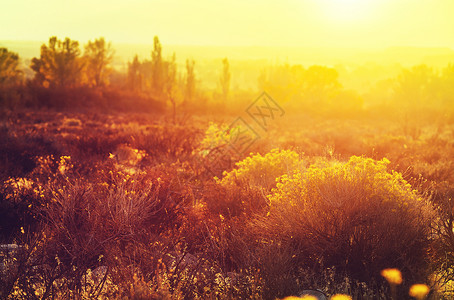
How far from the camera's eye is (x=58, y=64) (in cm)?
4397

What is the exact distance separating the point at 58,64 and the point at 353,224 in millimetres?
46420

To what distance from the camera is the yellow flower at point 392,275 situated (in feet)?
11.3

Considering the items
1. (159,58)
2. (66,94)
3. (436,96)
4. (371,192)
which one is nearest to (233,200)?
(371,192)

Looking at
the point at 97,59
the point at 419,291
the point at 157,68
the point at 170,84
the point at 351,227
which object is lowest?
the point at 170,84

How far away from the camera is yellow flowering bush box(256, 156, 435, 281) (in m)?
3.89

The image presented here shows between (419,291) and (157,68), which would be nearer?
(419,291)

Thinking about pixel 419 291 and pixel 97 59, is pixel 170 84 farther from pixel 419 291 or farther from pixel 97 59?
pixel 419 291

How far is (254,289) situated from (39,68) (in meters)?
49.2

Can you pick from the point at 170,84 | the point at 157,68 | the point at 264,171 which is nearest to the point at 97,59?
the point at 157,68

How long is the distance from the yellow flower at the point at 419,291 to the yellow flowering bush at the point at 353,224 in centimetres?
16

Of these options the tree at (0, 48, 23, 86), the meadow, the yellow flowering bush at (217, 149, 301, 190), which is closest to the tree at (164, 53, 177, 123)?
the tree at (0, 48, 23, 86)

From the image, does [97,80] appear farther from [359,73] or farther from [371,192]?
[359,73]

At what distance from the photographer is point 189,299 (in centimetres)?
339

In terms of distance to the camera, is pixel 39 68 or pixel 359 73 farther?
pixel 359 73
